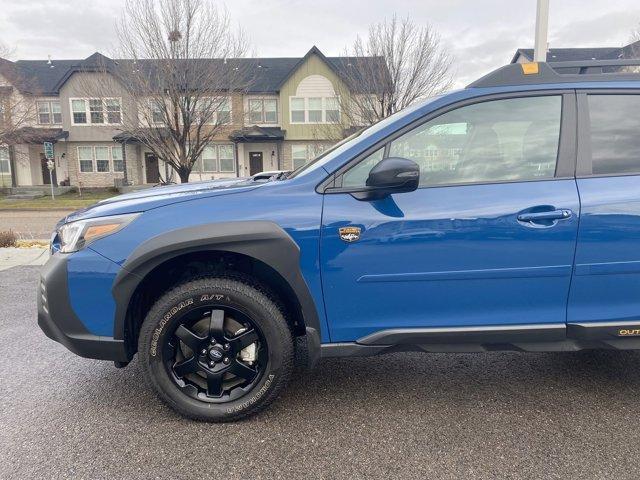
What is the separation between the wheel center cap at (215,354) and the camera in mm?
2561

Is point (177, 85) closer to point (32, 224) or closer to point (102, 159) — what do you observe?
point (32, 224)

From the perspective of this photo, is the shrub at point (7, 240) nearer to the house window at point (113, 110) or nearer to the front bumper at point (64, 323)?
the front bumper at point (64, 323)

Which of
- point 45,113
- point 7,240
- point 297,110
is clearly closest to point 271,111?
point 297,110

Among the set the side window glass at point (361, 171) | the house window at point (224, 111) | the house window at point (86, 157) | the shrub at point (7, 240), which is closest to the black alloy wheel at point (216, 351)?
the side window glass at point (361, 171)

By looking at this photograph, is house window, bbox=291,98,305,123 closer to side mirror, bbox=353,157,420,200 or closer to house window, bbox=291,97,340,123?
house window, bbox=291,97,340,123

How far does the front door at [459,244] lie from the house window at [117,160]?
96.2 feet

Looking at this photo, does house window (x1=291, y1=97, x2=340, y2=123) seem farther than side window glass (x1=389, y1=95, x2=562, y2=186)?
Yes

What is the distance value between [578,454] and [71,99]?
32487 millimetres

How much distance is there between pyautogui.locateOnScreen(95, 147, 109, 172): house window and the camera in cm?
2861

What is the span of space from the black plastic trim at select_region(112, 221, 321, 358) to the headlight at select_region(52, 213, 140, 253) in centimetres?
19

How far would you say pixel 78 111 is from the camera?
93.1ft

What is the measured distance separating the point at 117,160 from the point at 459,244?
98.2 feet

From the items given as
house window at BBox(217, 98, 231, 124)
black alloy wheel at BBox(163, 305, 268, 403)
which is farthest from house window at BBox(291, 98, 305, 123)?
black alloy wheel at BBox(163, 305, 268, 403)

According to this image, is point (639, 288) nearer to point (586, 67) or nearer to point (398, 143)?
point (586, 67)
